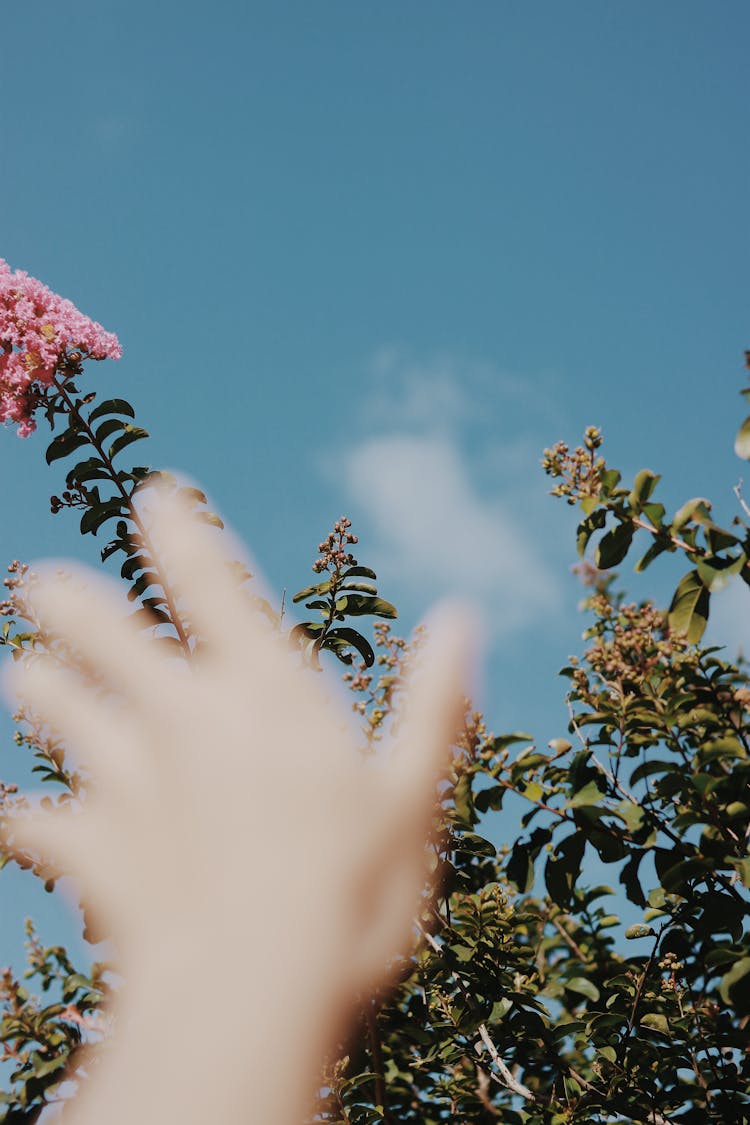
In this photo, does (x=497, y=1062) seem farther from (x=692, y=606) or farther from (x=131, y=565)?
(x=131, y=565)

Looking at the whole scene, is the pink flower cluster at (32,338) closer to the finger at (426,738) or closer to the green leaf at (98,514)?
the green leaf at (98,514)

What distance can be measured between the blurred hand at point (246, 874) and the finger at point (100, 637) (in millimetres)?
64

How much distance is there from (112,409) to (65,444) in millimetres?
190

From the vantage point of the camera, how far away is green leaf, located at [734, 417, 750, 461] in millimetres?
1932

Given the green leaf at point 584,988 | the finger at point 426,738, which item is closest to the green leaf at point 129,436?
the finger at point 426,738

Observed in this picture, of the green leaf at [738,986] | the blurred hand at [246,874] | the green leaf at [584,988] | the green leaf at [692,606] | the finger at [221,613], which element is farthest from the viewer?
the green leaf at [584,988]

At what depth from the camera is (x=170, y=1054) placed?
1819mm

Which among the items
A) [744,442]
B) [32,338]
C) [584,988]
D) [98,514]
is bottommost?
[584,988]

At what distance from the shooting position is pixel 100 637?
8.80 feet

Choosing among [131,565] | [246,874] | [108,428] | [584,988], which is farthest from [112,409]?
[584,988]

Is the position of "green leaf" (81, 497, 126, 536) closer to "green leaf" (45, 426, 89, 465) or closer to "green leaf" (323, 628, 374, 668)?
"green leaf" (45, 426, 89, 465)

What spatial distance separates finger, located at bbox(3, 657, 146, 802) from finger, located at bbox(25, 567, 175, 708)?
0.25ft

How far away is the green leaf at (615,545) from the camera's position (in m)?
2.11

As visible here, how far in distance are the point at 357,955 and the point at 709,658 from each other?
1.22 metres
